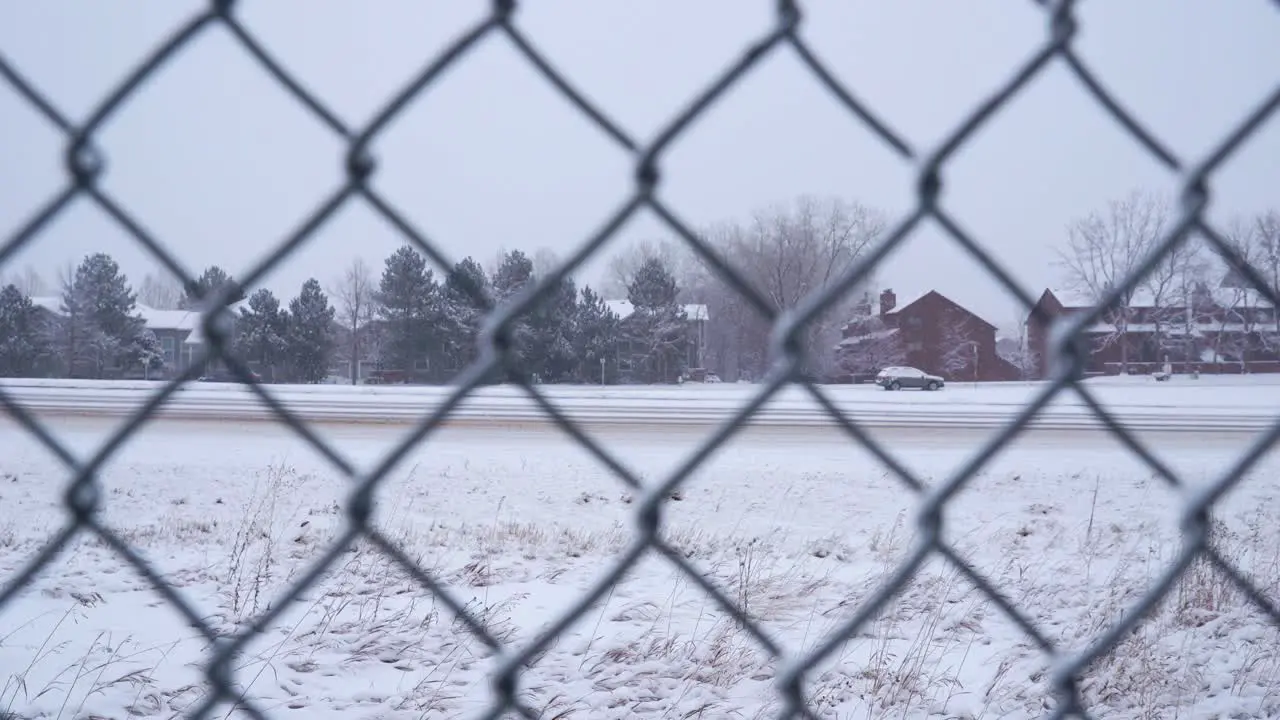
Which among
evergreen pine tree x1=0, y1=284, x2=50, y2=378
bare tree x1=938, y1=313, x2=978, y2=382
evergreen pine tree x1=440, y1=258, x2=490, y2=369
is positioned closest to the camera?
evergreen pine tree x1=440, y1=258, x2=490, y2=369

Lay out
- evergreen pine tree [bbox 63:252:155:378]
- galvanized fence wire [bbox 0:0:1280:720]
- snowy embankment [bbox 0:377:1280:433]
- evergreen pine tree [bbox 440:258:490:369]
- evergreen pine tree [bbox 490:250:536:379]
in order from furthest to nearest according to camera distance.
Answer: snowy embankment [bbox 0:377:1280:433] < evergreen pine tree [bbox 63:252:155:378] < evergreen pine tree [bbox 440:258:490:369] < evergreen pine tree [bbox 490:250:536:379] < galvanized fence wire [bbox 0:0:1280:720]

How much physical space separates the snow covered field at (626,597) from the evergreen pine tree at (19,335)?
1.25m

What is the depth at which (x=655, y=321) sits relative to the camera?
2.59 metres

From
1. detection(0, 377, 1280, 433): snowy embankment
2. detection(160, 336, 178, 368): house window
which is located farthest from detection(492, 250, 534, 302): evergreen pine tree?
detection(0, 377, 1280, 433): snowy embankment

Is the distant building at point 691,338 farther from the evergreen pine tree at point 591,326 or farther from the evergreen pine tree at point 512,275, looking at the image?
the evergreen pine tree at point 512,275

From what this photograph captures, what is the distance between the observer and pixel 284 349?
1973 mm

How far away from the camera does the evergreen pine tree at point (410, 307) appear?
1.84 m

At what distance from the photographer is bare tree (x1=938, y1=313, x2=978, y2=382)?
2.99 m

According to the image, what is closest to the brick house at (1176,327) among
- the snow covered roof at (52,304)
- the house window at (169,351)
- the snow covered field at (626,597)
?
the house window at (169,351)

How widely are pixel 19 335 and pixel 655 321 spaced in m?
2.00

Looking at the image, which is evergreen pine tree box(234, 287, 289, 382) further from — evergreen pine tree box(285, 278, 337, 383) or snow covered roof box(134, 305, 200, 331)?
snow covered roof box(134, 305, 200, 331)

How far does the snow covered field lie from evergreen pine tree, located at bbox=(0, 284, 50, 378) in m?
1.25

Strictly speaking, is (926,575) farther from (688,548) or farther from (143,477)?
(143,477)

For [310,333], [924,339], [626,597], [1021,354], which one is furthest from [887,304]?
[626,597]
